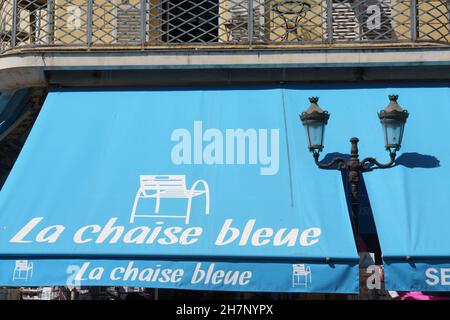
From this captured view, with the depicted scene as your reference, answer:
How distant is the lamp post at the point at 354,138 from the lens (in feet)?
33.4

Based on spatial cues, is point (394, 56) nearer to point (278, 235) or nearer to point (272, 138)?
point (272, 138)

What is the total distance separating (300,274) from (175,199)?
1836 mm

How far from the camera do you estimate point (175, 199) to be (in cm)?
1066

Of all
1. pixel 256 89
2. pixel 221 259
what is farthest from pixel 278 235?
pixel 256 89

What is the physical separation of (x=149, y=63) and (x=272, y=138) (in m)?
1.95

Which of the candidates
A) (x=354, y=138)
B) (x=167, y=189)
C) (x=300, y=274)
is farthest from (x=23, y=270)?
(x=354, y=138)

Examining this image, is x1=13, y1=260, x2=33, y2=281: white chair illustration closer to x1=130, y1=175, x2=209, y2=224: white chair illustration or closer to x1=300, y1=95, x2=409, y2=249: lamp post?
x1=130, y1=175, x2=209, y2=224: white chair illustration

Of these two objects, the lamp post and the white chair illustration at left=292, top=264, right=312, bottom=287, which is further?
the lamp post

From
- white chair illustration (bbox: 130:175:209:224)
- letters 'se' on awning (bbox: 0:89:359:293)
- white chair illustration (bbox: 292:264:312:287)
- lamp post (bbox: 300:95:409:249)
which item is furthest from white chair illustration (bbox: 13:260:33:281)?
lamp post (bbox: 300:95:409:249)

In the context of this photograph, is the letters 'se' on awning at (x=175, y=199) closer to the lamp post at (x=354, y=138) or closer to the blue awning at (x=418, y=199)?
the lamp post at (x=354, y=138)

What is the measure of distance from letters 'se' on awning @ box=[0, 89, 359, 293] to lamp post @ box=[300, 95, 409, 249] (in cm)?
32

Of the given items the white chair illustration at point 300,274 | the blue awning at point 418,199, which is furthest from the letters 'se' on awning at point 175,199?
the blue awning at point 418,199

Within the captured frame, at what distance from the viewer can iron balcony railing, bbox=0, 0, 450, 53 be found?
1181 centimetres

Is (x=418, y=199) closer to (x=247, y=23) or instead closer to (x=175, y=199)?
(x=175, y=199)
